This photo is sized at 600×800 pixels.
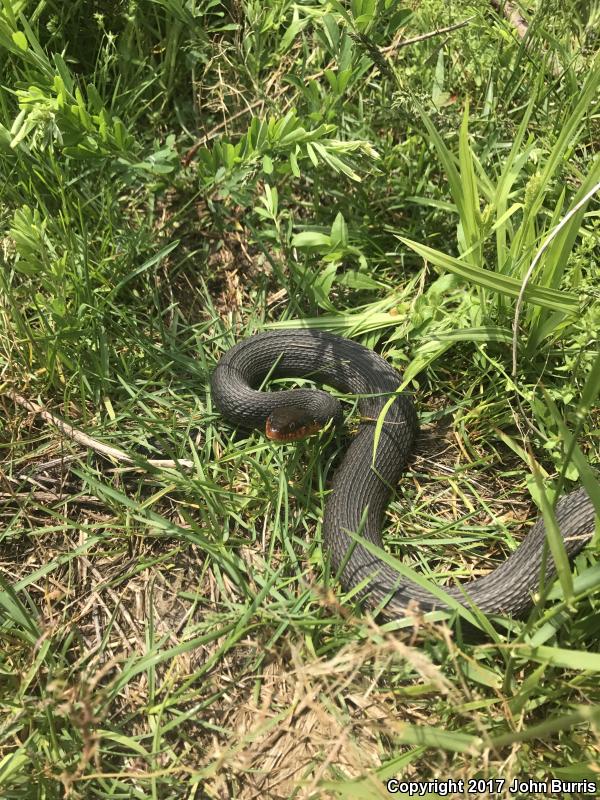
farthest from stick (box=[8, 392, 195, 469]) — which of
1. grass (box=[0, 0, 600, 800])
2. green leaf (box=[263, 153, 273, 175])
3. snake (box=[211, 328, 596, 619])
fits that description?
green leaf (box=[263, 153, 273, 175])

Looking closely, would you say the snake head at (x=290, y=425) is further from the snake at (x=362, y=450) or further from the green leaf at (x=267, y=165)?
the green leaf at (x=267, y=165)

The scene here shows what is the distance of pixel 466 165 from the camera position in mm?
3504

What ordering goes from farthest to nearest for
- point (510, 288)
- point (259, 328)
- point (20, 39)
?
point (259, 328) → point (20, 39) → point (510, 288)

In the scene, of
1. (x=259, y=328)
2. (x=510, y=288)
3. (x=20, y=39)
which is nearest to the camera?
(x=510, y=288)

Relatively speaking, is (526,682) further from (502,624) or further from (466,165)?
(466,165)

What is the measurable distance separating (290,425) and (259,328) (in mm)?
884

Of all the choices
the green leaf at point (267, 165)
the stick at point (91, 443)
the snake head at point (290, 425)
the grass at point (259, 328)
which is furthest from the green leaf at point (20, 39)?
the snake head at point (290, 425)

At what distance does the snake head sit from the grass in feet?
0.49

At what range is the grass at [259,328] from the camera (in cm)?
282

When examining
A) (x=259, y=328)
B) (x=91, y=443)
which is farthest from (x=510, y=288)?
→ (x=91, y=443)

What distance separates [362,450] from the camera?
12.0 ft

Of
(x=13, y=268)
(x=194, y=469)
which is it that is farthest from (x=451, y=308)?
(x=13, y=268)

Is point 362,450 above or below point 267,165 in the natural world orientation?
below

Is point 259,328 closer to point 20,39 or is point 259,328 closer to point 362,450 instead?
point 362,450
